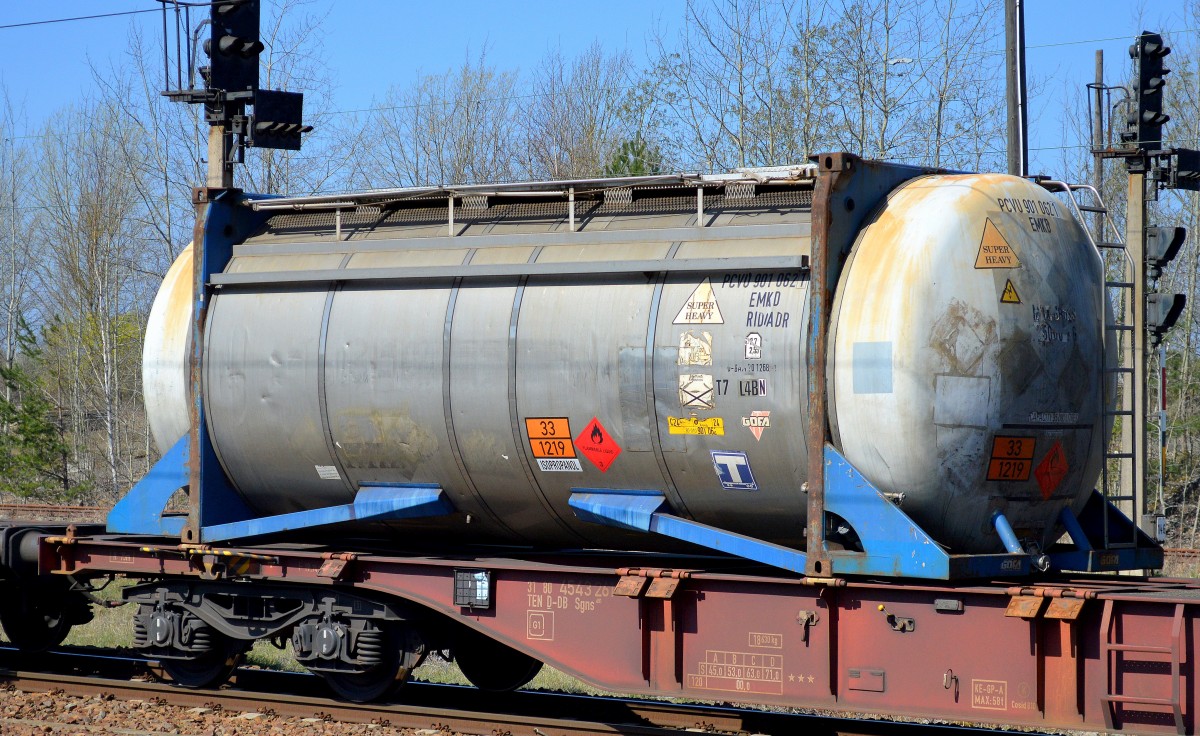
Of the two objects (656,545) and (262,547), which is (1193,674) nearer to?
(656,545)

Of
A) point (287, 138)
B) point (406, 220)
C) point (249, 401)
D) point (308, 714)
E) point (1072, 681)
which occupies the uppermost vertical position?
point (287, 138)

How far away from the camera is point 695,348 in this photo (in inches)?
327

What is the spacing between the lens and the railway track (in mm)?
9094

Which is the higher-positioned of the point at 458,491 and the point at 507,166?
the point at 507,166

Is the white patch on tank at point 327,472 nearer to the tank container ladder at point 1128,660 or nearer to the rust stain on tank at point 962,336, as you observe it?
the rust stain on tank at point 962,336

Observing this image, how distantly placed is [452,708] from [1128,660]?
17.4ft

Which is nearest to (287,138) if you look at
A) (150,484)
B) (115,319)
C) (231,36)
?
(231,36)

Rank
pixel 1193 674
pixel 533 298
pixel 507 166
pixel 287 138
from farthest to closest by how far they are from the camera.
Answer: pixel 507 166, pixel 287 138, pixel 533 298, pixel 1193 674

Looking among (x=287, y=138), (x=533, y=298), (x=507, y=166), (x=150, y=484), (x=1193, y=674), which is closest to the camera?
(x=1193, y=674)

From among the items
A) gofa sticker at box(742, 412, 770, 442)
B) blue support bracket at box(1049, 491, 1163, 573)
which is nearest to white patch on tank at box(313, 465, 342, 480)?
gofa sticker at box(742, 412, 770, 442)

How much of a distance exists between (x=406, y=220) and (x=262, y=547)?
297cm

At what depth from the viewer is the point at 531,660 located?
11094mm

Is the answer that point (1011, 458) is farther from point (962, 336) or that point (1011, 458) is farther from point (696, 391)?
point (696, 391)

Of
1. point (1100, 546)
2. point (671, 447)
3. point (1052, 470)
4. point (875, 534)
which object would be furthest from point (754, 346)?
point (1100, 546)
